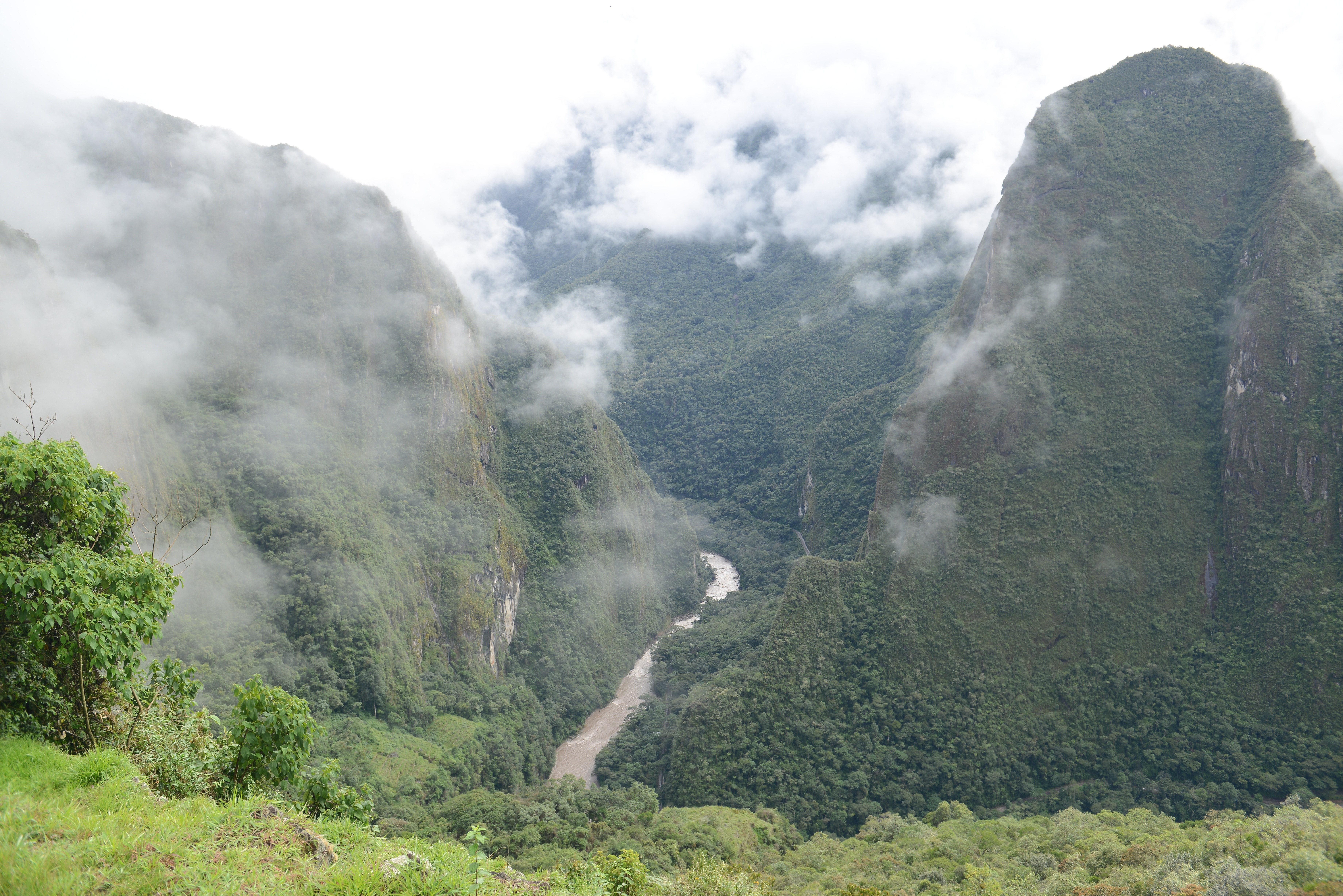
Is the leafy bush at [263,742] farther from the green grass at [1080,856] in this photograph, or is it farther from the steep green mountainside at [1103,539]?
the steep green mountainside at [1103,539]

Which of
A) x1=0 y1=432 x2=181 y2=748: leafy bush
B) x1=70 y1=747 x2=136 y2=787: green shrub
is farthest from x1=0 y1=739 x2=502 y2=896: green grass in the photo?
x1=0 y1=432 x2=181 y2=748: leafy bush

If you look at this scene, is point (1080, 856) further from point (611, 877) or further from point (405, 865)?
point (405, 865)

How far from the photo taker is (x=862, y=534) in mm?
73125

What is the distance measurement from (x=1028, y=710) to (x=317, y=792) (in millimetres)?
46255

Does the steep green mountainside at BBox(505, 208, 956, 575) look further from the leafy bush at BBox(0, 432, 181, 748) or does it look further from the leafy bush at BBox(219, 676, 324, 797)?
the leafy bush at BBox(0, 432, 181, 748)

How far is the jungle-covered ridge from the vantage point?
37781 mm

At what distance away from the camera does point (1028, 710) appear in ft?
149

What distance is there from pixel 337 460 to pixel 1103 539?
54.5 metres

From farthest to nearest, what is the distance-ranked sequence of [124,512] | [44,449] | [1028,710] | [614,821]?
[1028,710], [614,821], [124,512], [44,449]

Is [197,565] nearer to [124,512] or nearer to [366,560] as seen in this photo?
[366,560]

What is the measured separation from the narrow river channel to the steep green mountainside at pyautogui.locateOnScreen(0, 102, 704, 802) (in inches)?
47.4

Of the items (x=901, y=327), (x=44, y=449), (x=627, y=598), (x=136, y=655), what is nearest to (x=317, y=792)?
(x=136, y=655)

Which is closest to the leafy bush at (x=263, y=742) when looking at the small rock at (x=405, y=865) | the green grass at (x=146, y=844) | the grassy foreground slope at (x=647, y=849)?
the green grass at (x=146, y=844)

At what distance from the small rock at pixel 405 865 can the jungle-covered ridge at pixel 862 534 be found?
73.6ft
